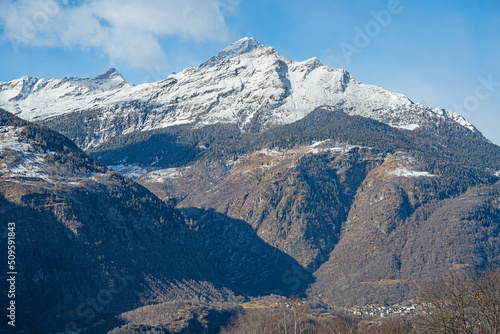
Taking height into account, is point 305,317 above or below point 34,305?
below

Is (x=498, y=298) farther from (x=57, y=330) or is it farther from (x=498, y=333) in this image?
(x=57, y=330)

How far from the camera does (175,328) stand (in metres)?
200

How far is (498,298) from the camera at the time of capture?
3179 inches

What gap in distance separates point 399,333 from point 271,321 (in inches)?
2066

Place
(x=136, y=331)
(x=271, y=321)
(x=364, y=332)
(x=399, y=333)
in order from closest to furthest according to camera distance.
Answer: (x=399, y=333) → (x=364, y=332) → (x=271, y=321) → (x=136, y=331)

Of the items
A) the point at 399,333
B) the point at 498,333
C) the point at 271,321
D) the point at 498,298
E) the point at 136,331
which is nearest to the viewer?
the point at 498,333

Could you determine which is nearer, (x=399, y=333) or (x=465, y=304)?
(x=465, y=304)

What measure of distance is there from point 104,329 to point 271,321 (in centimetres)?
6460

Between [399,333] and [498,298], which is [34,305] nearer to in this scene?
[399,333]

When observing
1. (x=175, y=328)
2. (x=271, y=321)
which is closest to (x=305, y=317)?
(x=271, y=321)

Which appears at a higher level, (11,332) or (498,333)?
(11,332)

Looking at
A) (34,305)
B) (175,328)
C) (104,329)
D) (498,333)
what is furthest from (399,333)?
(34,305)

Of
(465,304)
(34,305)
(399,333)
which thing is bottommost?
(399,333)

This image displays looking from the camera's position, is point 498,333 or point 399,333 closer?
point 498,333
